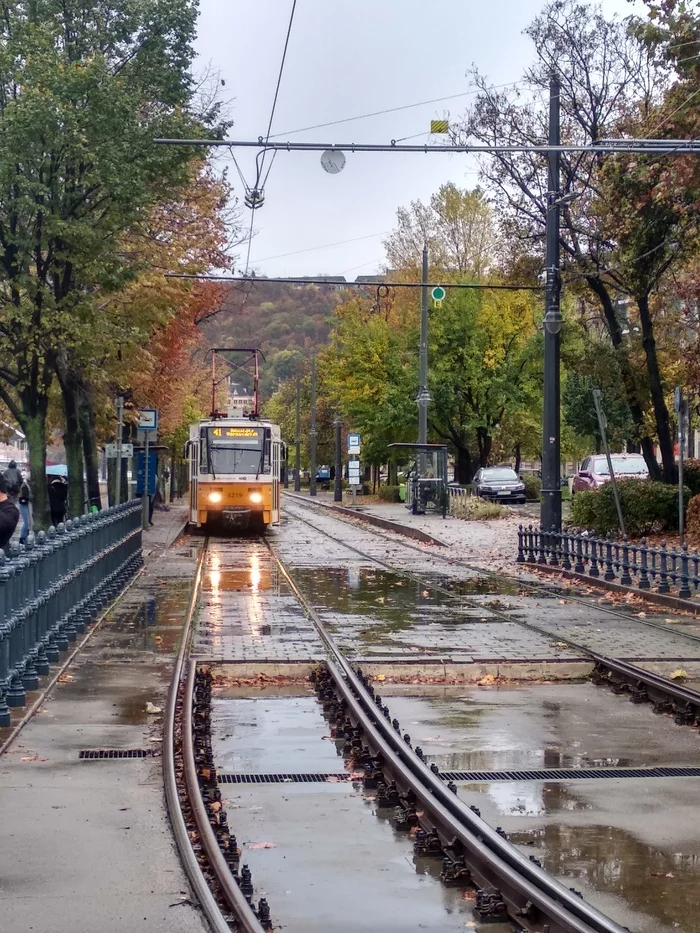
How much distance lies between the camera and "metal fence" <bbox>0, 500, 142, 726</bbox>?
10.3 m

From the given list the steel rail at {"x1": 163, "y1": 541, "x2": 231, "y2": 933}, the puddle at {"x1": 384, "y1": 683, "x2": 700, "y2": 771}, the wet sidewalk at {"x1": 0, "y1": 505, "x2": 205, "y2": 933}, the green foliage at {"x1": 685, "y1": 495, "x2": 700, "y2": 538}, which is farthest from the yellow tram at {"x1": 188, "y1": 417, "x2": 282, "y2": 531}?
the puddle at {"x1": 384, "y1": 683, "x2": 700, "y2": 771}

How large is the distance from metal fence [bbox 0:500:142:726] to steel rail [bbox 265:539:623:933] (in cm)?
277

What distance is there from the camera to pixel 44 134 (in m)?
22.0

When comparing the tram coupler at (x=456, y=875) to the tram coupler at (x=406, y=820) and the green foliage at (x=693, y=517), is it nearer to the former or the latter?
the tram coupler at (x=406, y=820)

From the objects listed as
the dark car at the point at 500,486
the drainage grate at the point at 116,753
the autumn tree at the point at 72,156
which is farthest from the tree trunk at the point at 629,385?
the drainage grate at the point at 116,753

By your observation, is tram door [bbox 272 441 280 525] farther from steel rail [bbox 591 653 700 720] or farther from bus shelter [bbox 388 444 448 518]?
steel rail [bbox 591 653 700 720]

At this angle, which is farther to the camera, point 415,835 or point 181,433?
point 181,433

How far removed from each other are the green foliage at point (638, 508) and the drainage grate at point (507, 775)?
64.9 feet

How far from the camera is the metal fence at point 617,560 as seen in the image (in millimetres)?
18578

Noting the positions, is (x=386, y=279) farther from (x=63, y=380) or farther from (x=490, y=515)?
(x=63, y=380)

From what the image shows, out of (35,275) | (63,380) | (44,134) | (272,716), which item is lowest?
(272,716)

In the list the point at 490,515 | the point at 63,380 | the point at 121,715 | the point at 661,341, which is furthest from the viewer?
the point at 490,515

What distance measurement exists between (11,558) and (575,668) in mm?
5481

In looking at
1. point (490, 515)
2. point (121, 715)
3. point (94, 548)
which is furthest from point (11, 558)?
point (490, 515)
